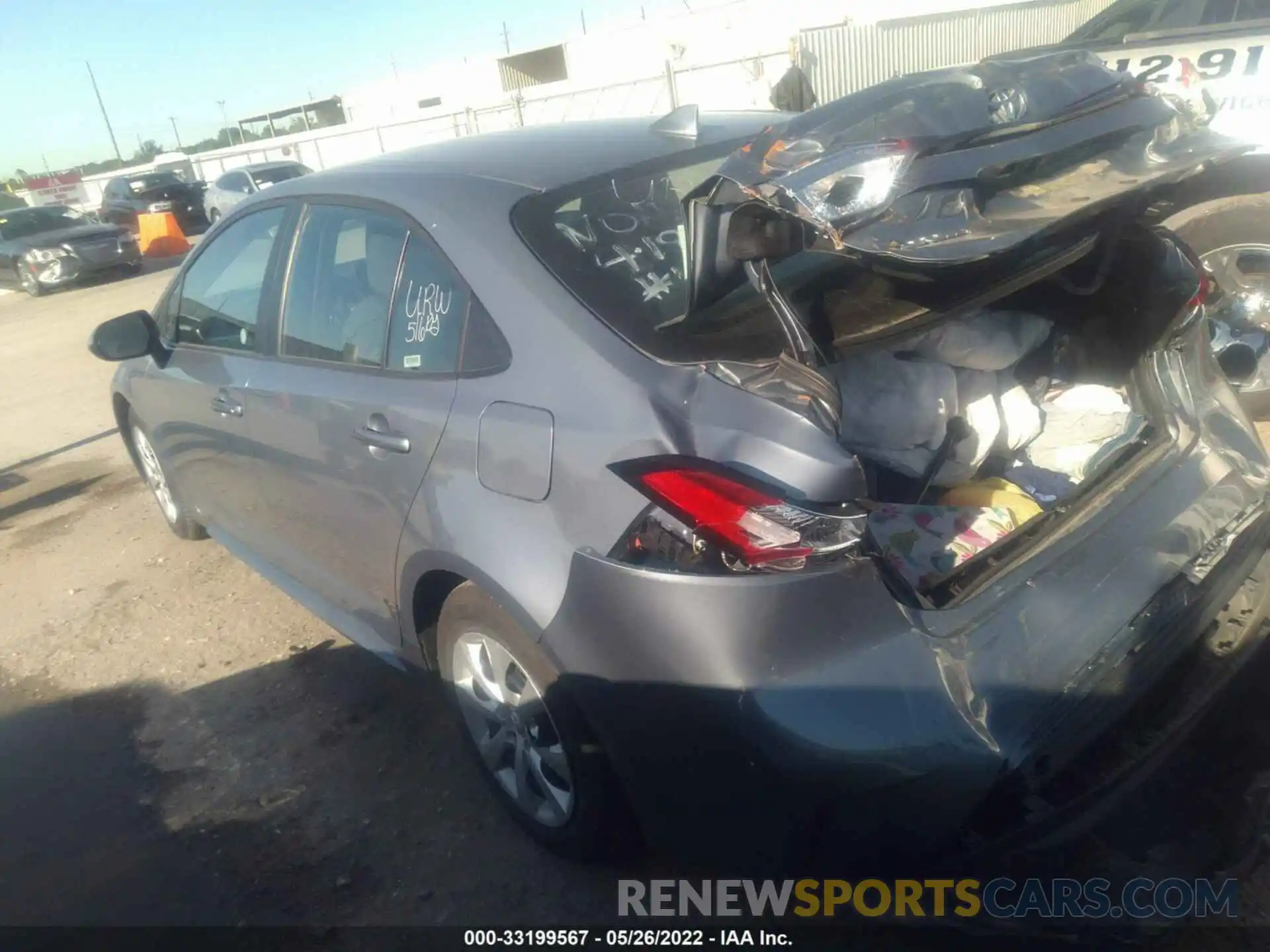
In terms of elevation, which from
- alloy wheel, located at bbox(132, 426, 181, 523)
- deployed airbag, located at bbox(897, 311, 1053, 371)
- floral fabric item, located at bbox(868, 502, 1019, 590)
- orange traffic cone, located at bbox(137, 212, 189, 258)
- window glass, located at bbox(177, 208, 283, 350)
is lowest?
orange traffic cone, located at bbox(137, 212, 189, 258)

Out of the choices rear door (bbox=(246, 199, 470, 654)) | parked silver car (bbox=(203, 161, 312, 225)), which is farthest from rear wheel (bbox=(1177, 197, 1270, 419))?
parked silver car (bbox=(203, 161, 312, 225))

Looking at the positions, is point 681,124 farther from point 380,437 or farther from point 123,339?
point 123,339

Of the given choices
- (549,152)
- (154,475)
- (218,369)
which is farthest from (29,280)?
(549,152)

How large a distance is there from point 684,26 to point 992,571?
31483 millimetres

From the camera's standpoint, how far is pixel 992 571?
218 cm

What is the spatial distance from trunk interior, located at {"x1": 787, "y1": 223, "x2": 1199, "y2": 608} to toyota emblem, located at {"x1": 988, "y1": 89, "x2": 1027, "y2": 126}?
36 cm

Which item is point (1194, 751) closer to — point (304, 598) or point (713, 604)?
point (713, 604)

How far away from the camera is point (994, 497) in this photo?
9.10 feet

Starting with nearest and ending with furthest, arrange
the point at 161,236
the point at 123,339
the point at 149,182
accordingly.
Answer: the point at 123,339
the point at 161,236
the point at 149,182

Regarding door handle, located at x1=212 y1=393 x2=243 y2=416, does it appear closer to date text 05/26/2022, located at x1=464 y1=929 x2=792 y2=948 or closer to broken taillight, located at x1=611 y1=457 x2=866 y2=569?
date text 05/26/2022, located at x1=464 y1=929 x2=792 y2=948

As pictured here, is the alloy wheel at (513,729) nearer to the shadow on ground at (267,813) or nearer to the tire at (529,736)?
the tire at (529,736)

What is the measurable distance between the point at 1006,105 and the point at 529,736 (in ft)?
6.30

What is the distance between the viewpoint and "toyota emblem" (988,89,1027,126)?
7.09 feet

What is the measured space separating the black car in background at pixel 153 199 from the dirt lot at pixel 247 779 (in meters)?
24.7
